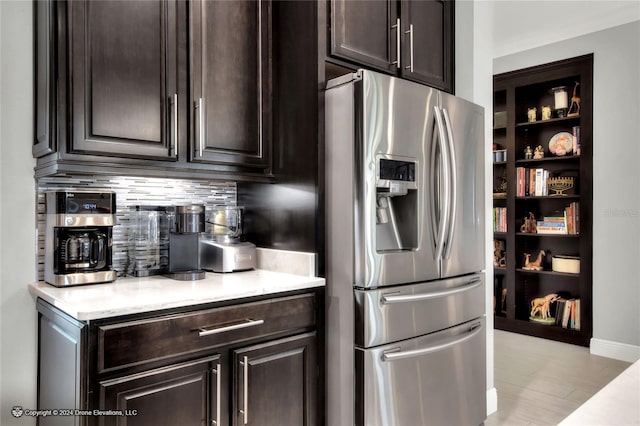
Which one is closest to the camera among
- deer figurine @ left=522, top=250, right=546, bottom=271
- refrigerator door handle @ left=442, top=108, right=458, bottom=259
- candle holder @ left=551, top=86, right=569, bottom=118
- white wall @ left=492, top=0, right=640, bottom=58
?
refrigerator door handle @ left=442, top=108, right=458, bottom=259

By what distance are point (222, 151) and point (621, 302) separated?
349 centimetres

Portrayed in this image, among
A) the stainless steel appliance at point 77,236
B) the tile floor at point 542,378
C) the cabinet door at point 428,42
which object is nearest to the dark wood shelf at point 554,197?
the tile floor at point 542,378

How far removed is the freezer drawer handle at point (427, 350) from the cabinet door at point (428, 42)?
1.35m

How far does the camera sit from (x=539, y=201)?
14.6ft

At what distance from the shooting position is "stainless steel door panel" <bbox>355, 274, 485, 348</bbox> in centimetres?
179

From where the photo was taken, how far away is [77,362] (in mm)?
1309

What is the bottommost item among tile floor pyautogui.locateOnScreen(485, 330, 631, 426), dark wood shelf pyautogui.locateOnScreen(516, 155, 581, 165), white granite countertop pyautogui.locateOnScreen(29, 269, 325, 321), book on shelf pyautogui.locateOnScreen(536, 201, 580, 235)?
tile floor pyautogui.locateOnScreen(485, 330, 631, 426)

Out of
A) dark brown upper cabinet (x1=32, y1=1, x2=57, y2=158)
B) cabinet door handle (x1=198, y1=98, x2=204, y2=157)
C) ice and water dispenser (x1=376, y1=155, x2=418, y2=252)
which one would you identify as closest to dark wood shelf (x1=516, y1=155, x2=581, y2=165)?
ice and water dispenser (x1=376, y1=155, x2=418, y2=252)

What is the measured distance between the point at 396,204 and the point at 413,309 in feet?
1.57

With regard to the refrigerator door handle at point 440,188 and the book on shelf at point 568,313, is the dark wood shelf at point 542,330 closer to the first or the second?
the book on shelf at point 568,313

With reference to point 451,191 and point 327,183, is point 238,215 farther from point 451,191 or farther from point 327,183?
point 451,191

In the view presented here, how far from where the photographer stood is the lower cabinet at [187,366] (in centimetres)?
131

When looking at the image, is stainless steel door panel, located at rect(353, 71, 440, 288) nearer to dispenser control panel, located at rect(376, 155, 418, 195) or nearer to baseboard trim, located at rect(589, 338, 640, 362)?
dispenser control panel, located at rect(376, 155, 418, 195)

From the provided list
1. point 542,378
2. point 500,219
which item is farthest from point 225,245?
point 500,219
